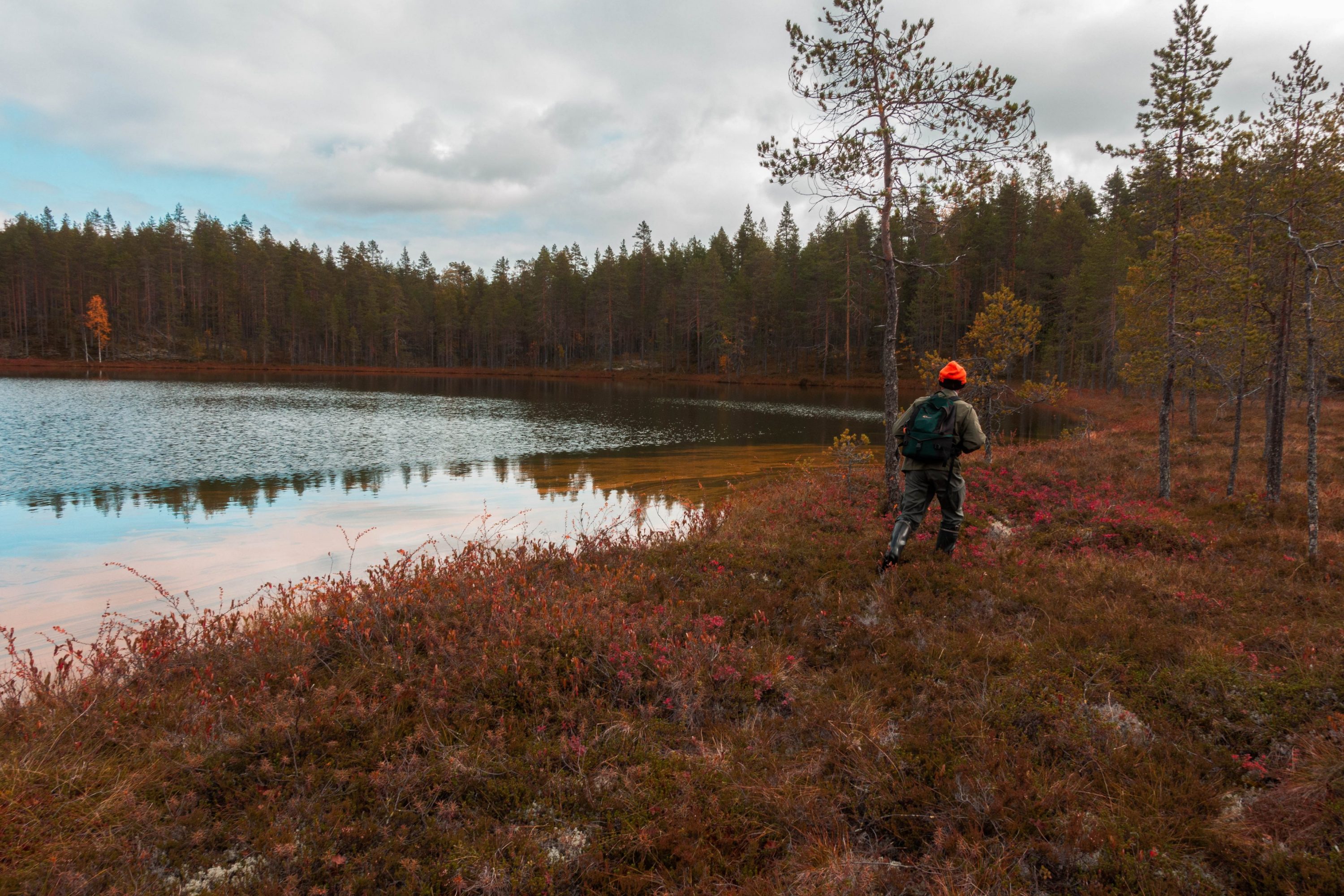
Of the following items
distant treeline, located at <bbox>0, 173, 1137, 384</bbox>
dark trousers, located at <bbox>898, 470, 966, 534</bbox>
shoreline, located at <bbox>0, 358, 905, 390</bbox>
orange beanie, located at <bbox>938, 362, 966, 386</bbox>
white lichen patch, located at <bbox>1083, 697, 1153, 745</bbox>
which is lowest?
white lichen patch, located at <bbox>1083, 697, 1153, 745</bbox>

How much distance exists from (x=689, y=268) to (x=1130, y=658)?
7856cm

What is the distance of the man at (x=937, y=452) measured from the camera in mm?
7875

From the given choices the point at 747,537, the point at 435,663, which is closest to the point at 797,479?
the point at 747,537

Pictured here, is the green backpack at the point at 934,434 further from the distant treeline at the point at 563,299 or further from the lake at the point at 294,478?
the distant treeline at the point at 563,299

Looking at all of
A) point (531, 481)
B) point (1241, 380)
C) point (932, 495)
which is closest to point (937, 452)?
point (932, 495)

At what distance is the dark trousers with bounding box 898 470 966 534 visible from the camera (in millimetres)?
8086

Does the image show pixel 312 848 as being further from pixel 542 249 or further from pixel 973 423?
pixel 542 249

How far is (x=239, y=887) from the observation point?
11.2 feet

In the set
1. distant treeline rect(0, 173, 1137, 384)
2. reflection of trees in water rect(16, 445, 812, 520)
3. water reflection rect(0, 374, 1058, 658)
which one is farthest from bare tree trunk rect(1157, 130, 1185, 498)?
distant treeline rect(0, 173, 1137, 384)

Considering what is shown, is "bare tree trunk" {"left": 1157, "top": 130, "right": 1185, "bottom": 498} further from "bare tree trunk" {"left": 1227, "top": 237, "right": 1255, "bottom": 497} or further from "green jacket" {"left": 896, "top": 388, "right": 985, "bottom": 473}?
"green jacket" {"left": 896, "top": 388, "right": 985, "bottom": 473}

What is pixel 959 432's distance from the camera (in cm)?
793

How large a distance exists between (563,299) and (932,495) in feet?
294

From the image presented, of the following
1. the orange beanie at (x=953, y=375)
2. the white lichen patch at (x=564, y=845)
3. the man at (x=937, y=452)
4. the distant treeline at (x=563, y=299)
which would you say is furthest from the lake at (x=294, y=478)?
the distant treeline at (x=563, y=299)

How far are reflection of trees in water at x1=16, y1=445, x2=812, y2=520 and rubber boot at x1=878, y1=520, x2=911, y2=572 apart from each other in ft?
21.0
